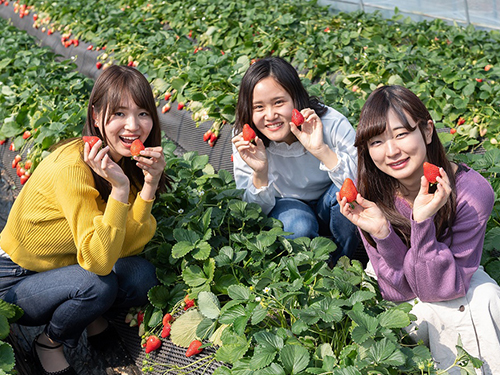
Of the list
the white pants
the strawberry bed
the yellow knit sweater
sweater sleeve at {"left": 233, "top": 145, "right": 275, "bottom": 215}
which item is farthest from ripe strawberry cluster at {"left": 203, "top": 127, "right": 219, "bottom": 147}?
the white pants

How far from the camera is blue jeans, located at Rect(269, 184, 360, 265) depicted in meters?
2.42

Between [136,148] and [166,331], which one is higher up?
[136,148]

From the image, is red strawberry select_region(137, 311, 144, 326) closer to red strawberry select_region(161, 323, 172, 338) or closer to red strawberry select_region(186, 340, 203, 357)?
red strawberry select_region(161, 323, 172, 338)

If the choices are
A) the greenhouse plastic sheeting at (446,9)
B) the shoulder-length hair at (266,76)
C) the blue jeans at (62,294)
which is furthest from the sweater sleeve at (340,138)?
the greenhouse plastic sheeting at (446,9)

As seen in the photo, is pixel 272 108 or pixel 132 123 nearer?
pixel 132 123

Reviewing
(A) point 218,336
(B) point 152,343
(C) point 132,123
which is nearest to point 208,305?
(A) point 218,336

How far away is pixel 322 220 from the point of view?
2588 millimetres

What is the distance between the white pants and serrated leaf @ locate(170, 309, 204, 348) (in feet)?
2.31

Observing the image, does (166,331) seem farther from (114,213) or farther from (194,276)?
(114,213)

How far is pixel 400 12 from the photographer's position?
245 inches

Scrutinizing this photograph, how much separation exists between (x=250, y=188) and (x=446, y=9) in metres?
4.23

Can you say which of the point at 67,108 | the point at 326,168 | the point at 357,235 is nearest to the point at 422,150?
the point at 326,168

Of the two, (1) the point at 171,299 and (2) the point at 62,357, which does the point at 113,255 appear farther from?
(2) the point at 62,357

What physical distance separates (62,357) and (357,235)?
1235mm
